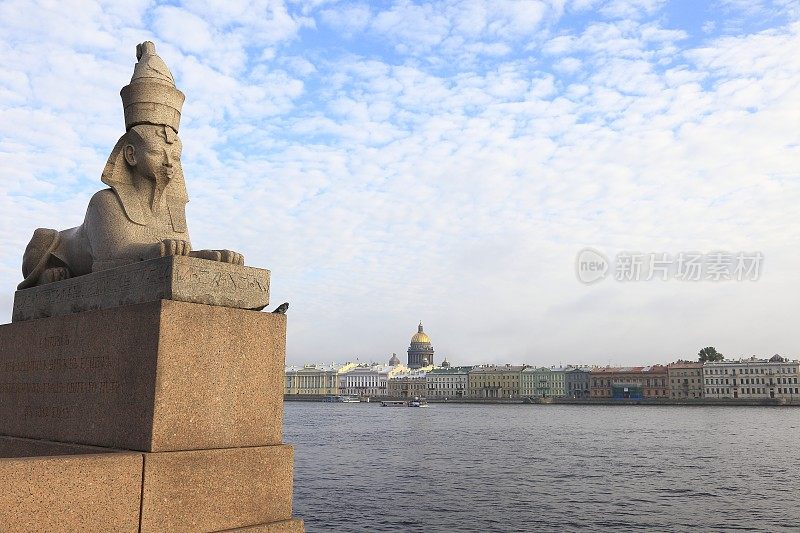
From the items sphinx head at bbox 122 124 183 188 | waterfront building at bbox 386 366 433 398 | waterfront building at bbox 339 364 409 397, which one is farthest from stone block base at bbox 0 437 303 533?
waterfront building at bbox 339 364 409 397

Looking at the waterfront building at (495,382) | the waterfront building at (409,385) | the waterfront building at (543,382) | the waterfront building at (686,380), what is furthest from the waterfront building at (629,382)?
the waterfront building at (409,385)

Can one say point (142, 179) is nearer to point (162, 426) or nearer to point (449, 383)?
point (162, 426)

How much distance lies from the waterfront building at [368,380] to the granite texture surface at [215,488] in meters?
105

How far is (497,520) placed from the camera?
41.7 feet

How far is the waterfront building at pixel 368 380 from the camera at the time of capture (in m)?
107

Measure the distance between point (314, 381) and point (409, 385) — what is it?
16.3 metres

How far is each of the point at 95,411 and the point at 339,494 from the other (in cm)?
1277

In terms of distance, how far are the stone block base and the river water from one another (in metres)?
8.90

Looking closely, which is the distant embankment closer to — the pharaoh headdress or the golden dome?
the golden dome

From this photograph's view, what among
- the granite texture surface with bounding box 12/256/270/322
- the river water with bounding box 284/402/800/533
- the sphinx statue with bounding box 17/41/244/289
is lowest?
the river water with bounding box 284/402/800/533

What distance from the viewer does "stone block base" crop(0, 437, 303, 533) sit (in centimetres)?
238

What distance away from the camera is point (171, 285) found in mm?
2994

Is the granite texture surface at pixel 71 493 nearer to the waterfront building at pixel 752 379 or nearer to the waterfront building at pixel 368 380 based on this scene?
the waterfront building at pixel 752 379

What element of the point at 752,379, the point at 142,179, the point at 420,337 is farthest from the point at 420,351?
the point at 142,179
